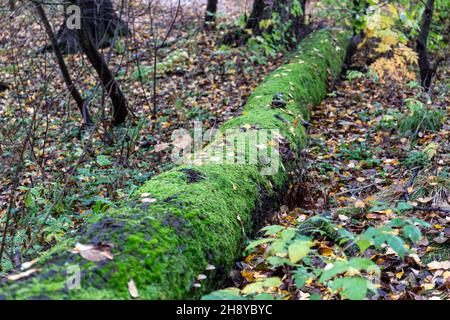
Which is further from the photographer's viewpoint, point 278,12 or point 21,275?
point 278,12

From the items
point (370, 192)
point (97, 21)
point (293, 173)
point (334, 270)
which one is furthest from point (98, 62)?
point (334, 270)

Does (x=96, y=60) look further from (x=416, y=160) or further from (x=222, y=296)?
(x=222, y=296)

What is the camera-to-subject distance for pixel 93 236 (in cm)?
239

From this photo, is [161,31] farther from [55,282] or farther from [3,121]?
[55,282]

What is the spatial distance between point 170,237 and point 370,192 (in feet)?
8.81

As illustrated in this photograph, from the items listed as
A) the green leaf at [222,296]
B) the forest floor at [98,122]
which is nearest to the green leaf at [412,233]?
the green leaf at [222,296]

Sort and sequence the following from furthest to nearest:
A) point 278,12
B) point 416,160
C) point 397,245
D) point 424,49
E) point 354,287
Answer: point 278,12 < point 424,49 < point 416,160 < point 397,245 < point 354,287

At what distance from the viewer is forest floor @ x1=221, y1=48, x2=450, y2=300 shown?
9.26 ft

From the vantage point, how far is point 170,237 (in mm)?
2529

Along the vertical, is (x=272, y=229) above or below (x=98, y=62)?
below

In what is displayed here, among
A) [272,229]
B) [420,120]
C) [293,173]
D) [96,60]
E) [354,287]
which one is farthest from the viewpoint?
[96,60]
